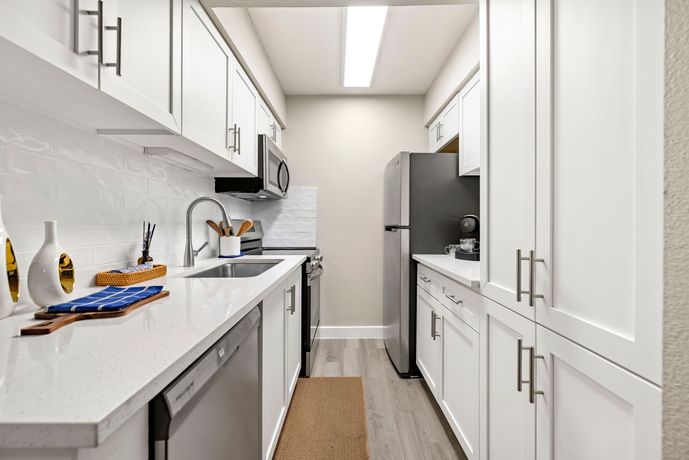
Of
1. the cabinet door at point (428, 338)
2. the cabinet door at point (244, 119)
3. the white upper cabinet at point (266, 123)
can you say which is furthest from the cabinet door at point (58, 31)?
the cabinet door at point (428, 338)

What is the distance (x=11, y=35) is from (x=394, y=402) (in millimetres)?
2350

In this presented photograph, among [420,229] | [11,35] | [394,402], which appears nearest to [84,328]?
[11,35]

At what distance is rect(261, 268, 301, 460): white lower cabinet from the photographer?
137 centimetres

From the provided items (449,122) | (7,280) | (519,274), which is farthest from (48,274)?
(449,122)

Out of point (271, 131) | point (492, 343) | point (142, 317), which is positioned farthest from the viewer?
point (271, 131)

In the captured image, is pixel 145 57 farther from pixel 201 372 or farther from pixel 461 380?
pixel 461 380

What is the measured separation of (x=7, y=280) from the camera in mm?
783

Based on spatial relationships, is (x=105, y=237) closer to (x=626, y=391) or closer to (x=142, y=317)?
(x=142, y=317)

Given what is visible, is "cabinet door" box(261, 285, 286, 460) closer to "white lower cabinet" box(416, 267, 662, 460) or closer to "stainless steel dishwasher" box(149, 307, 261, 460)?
"stainless steel dishwasher" box(149, 307, 261, 460)

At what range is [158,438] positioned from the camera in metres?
0.56

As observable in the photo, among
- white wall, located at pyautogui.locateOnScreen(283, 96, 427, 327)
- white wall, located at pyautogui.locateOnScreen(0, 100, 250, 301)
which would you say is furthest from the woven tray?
white wall, located at pyautogui.locateOnScreen(283, 96, 427, 327)

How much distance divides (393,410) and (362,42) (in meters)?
2.58

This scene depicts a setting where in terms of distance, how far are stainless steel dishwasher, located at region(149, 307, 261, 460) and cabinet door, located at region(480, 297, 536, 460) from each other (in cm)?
83

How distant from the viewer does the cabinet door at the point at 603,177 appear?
570 mm
